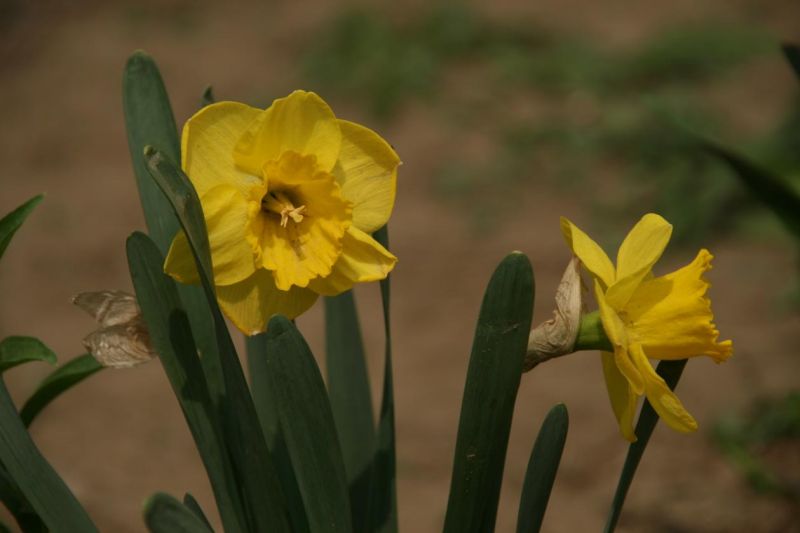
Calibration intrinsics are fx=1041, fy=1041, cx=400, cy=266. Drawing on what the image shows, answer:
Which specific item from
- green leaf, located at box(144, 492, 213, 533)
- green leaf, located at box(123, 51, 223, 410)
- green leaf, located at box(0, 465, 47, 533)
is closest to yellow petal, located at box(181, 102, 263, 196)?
green leaf, located at box(123, 51, 223, 410)

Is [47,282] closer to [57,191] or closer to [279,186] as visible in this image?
[57,191]

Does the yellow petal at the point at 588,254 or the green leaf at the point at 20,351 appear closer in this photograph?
the yellow petal at the point at 588,254

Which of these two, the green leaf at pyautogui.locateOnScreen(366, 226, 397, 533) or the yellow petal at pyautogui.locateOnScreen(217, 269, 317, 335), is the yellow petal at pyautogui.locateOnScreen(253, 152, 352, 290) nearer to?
the yellow petal at pyautogui.locateOnScreen(217, 269, 317, 335)

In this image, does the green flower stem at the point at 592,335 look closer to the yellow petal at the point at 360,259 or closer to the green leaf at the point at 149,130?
the yellow petal at the point at 360,259

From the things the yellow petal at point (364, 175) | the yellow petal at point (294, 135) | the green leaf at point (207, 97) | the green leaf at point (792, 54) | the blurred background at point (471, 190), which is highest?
the green leaf at point (792, 54)

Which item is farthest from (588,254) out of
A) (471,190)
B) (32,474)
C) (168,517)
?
(471,190)

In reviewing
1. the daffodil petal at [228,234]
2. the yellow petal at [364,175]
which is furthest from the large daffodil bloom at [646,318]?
the daffodil petal at [228,234]
